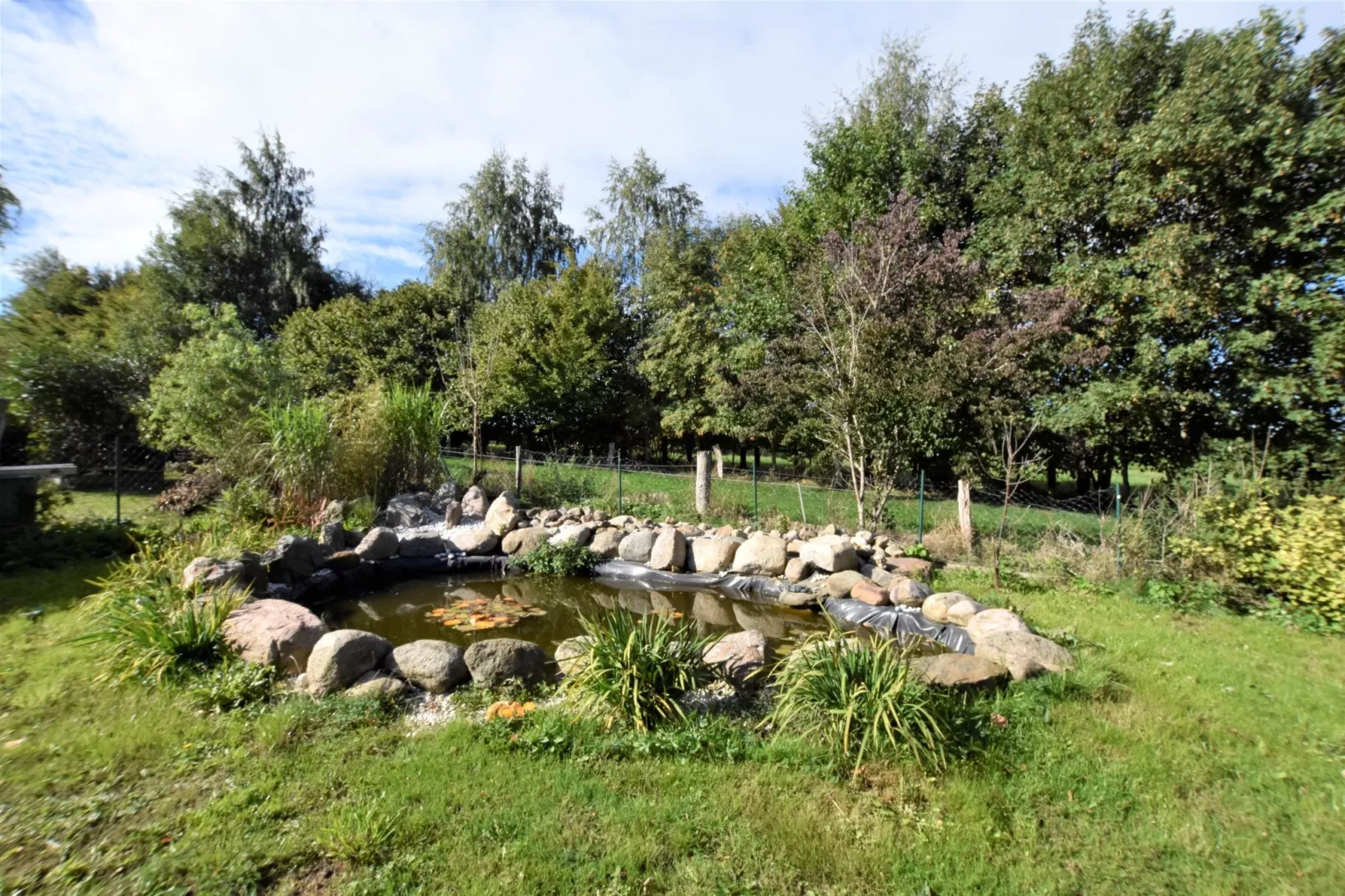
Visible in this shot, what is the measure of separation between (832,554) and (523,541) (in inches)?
171

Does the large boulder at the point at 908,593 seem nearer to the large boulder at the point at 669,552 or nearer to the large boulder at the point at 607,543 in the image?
the large boulder at the point at 669,552

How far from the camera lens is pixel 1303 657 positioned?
187 inches

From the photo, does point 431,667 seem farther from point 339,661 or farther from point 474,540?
point 474,540

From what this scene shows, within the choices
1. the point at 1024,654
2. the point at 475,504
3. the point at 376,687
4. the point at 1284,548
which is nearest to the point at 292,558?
the point at 475,504

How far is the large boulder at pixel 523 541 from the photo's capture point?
8.70 meters

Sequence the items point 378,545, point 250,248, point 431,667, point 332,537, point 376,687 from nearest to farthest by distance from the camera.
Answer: point 376,687
point 431,667
point 332,537
point 378,545
point 250,248

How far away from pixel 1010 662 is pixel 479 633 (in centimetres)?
464

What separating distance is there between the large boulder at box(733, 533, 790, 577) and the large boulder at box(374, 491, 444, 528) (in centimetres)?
496

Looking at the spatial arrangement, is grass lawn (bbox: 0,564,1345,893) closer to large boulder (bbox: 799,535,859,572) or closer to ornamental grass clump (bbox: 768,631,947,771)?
ornamental grass clump (bbox: 768,631,947,771)

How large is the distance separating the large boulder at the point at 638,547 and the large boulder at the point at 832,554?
2078 mm

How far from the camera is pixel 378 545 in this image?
Result: 26.3ft

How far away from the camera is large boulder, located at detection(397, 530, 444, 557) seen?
842 centimetres

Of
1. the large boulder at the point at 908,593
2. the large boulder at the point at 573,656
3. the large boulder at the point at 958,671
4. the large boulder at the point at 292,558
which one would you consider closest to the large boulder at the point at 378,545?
the large boulder at the point at 292,558

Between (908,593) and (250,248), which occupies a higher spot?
(250,248)
